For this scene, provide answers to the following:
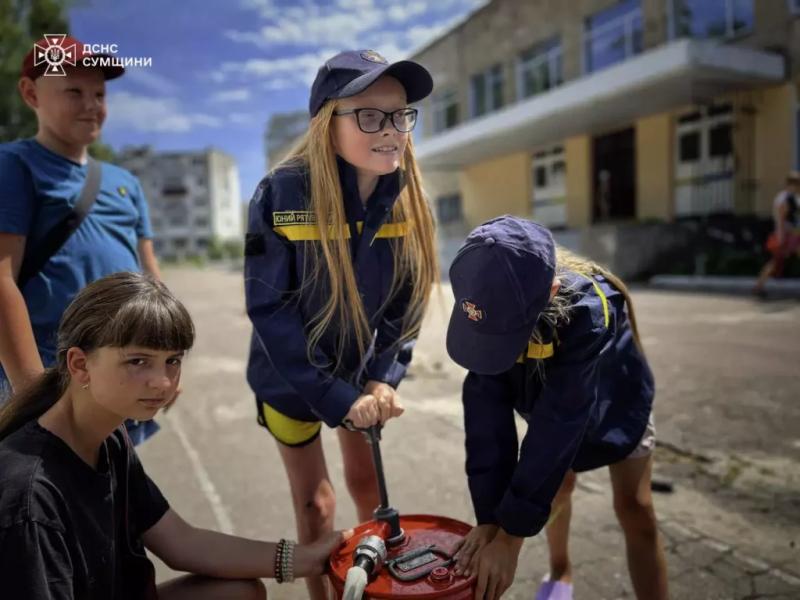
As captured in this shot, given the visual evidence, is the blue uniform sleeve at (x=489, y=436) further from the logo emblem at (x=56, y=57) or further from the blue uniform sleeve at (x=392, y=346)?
the logo emblem at (x=56, y=57)

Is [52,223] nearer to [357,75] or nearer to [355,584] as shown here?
[357,75]

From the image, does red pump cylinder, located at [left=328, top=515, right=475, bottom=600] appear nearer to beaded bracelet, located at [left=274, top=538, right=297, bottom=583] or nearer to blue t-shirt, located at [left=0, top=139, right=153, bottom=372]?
beaded bracelet, located at [left=274, top=538, right=297, bottom=583]

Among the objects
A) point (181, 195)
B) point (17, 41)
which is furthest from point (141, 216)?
point (181, 195)

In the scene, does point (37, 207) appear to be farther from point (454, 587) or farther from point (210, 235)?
point (210, 235)

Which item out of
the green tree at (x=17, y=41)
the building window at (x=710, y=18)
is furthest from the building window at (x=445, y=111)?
the green tree at (x=17, y=41)

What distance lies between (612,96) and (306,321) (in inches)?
507

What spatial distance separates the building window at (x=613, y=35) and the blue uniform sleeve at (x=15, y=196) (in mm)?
15671

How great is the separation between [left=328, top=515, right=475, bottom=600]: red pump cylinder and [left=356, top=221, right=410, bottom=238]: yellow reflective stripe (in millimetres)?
839

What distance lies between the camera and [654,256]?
1282 centimetres

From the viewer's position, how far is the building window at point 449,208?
2333 cm

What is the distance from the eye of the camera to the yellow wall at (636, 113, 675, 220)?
14359 mm

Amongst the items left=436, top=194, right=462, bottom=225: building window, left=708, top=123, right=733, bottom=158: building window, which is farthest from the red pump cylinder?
left=436, top=194, right=462, bottom=225: building window

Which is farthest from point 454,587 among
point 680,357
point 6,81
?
point 6,81

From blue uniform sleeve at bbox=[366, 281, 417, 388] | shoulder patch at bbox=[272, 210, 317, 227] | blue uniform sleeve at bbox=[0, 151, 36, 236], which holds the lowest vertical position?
blue uniform sleeve at bbox=[366, 281, 417, 388]
